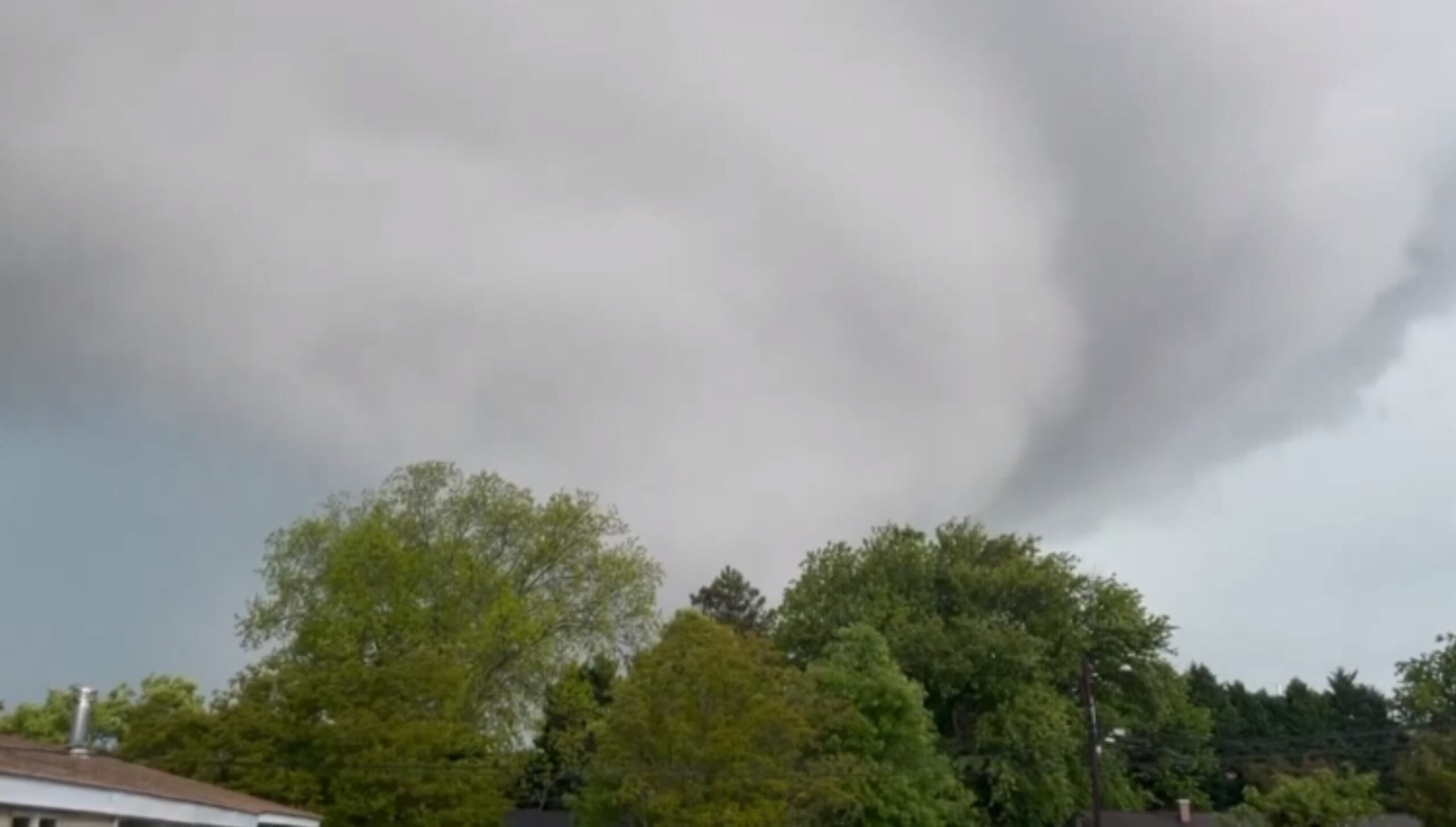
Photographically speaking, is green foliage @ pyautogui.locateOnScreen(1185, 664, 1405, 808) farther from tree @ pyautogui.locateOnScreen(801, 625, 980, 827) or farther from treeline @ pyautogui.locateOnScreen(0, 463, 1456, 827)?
tree @ pyautogui.locateOnScreen(801, 625, 980, 827)

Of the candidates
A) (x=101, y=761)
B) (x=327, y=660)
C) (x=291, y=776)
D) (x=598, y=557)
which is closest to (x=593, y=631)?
(x=598, y=557)

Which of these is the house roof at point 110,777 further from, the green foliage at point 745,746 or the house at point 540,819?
the house at point 540,819

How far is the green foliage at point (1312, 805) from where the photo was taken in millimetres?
47062

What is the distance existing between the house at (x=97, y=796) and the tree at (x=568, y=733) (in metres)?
19.9

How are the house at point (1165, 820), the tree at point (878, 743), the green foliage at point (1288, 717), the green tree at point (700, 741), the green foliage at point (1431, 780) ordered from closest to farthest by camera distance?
1. the green tree at point (700, 741)
2. the green foliage at point (1431, 780)
3. the tree at point (878, 743)
4. the house at point (1165, 820)
5. the green foliage at point (1288, 717)

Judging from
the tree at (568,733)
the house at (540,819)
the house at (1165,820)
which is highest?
the tree at (568,733)

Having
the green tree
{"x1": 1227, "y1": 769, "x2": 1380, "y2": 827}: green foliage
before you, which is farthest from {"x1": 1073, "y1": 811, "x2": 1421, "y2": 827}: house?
the green tree

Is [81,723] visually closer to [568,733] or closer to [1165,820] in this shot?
[568,733]

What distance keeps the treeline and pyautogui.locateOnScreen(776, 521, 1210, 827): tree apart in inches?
5.3

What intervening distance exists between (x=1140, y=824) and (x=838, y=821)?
2270 cm

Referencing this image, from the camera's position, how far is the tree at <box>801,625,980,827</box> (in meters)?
50.0

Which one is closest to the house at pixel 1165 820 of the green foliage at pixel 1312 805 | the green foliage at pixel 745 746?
the green foliage at pixel 1312 805

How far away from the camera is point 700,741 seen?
141ft

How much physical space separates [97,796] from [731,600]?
3374 inches
